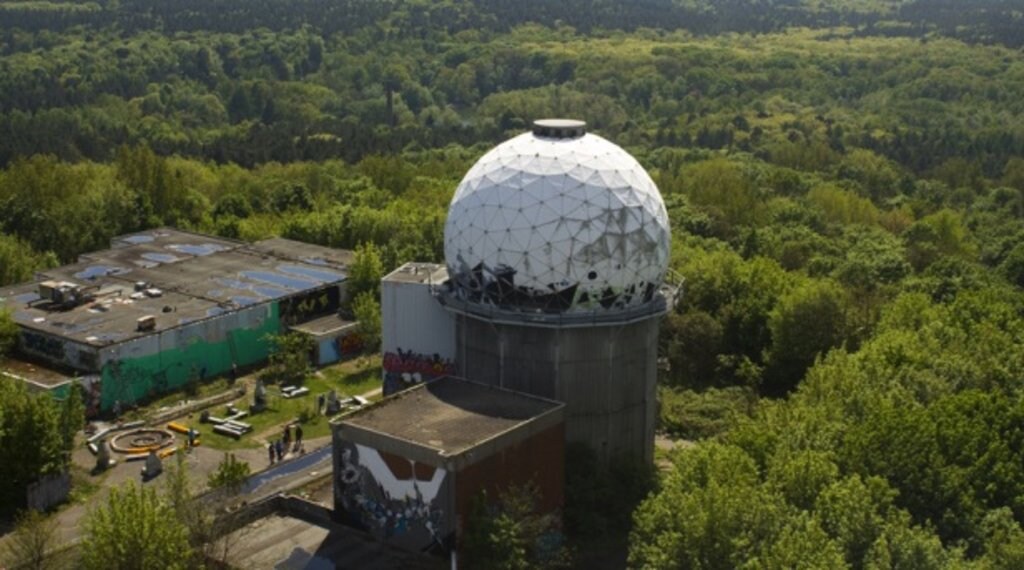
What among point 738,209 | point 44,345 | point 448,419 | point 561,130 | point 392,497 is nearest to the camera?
point 392,497

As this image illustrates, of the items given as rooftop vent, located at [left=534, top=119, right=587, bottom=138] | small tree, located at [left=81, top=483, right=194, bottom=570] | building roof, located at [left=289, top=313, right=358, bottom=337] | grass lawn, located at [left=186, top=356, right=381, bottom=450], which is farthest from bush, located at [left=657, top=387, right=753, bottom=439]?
small tree, located at [left=81, top=483, right=194, bottom=570]

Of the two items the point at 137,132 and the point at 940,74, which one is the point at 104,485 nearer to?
the point at 137,132

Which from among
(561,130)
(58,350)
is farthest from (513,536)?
(58,350)

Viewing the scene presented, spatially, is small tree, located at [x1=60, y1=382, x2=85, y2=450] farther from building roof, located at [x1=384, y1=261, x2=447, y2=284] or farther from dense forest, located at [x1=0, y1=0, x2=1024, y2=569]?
dense forest, located at [x1=0, y1=0, x2=1024, y2=569]

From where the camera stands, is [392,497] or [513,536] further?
[392,497]

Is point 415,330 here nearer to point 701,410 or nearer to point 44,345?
point 701,410

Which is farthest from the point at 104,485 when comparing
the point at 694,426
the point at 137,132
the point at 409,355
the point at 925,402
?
the point at 137,132
